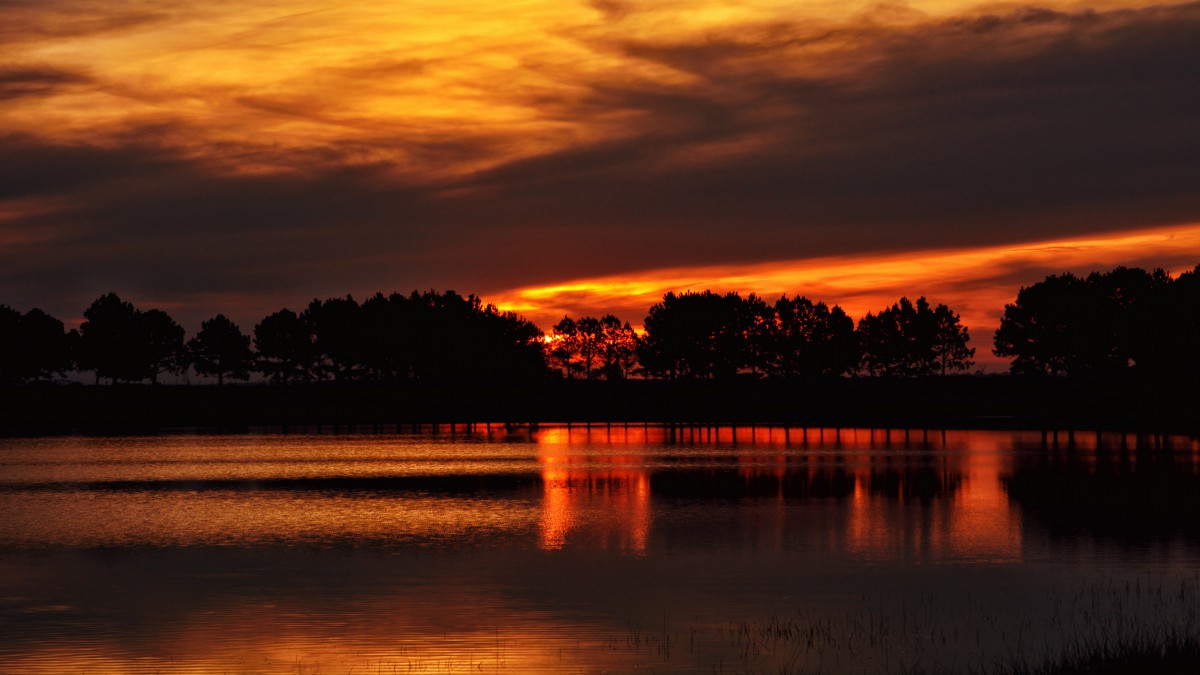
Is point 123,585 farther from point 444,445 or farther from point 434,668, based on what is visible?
point 444,445

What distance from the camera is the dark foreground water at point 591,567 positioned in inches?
1109

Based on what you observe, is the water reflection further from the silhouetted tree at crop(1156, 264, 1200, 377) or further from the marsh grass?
the silhouetted tree at crop(1156, 264, 1200, 377)

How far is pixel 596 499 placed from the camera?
2525 inches

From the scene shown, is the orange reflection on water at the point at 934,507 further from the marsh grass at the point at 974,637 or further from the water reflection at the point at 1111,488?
the marsh grass at the point at 974,637

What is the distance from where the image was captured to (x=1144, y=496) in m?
59.9

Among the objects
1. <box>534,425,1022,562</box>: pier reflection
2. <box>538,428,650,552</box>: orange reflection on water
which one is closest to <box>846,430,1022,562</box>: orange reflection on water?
A: <box>534,425,1022,562</box>: pier reflection

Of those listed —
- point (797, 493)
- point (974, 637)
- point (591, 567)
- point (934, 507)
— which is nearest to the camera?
point (974, 637)

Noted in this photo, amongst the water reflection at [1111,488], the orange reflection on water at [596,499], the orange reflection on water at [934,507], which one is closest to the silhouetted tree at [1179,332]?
the water reflection at [1111,488]

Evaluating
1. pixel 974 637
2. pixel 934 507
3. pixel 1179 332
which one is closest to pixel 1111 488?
pixel 934 507

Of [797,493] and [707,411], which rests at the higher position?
[707,411]

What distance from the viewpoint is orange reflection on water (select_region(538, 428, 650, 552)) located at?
4866 cm

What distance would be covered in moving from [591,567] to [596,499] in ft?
77.8

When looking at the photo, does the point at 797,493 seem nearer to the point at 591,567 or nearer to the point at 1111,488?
the point at 1111,488

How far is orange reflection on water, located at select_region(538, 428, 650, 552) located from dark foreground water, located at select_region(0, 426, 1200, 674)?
0.33 m
